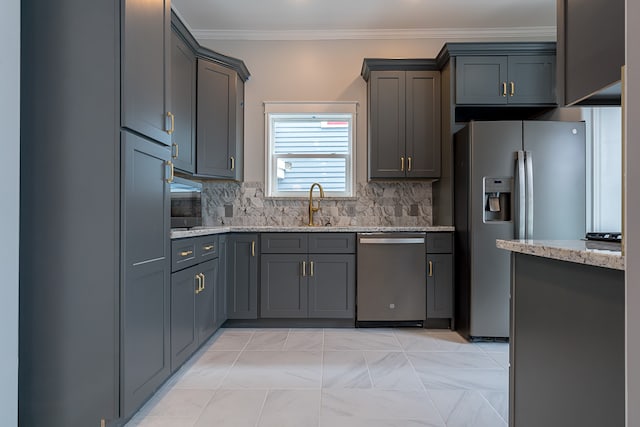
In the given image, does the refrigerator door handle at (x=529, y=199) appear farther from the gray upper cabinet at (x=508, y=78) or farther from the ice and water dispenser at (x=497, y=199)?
the gray upper cabinet at (x=508, y=78)

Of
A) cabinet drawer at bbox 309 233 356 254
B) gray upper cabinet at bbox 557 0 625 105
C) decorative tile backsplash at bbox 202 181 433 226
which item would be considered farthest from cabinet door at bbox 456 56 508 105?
gray upper cabinet at bbox 557 0 625 105

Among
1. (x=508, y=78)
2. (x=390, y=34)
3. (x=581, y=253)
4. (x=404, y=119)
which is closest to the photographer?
(x=581, y=253)

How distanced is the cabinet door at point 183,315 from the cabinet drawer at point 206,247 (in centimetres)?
11

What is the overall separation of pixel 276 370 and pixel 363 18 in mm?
3254

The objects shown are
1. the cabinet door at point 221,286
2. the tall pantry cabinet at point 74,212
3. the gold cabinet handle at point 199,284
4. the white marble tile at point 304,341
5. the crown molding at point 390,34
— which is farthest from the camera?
the crown molding at point 390,34

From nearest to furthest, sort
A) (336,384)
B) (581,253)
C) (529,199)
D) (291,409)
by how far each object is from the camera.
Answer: (581,253) < (291,409) < (336,384) < (529,199)

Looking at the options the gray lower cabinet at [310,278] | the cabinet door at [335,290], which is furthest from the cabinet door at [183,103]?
the cabinet door at [335,290]

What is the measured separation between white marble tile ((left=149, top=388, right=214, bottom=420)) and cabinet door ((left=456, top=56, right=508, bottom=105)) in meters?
3.03

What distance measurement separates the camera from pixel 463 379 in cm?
229

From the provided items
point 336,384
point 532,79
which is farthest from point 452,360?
point 532,79

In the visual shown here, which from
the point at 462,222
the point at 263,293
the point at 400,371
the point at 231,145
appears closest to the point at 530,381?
the point at 400,371

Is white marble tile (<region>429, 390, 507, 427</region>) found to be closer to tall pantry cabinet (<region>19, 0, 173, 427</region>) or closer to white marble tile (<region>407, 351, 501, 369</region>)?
white marble tile (<region>407, 351, 501, 369</region>)

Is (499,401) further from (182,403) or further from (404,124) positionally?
(404,124)

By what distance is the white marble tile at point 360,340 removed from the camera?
2.86 m
